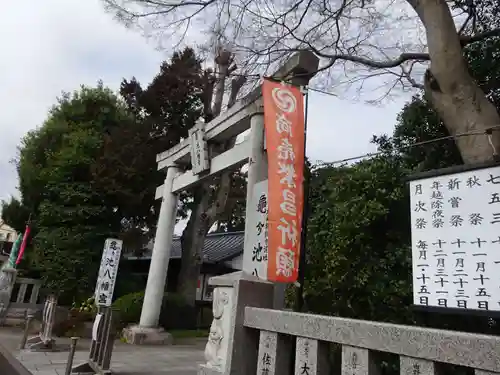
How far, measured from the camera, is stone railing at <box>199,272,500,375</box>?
223 cm

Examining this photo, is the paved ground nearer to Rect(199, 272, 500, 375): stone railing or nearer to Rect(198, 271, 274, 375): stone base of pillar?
Rect(198, 271, 274, 375): stone base of pillar

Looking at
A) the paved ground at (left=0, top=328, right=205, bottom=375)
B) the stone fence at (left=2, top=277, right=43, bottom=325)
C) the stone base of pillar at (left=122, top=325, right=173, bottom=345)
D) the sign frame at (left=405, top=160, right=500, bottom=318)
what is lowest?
the paved ground at (left=0, top=328, right=205, bottom=375)

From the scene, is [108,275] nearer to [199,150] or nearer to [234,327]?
[199,150]

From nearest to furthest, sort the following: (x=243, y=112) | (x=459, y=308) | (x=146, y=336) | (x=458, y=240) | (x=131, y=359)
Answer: (x=459, y=308) → (x=458, y=240) → (x=243, y=112) → (x=131, y=359) → (x=146, y=336)

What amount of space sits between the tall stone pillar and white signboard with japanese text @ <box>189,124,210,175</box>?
80.0 inches

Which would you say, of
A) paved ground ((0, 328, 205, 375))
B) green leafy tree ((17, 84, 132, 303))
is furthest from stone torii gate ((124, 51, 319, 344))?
green leafy tree ((17, 84, 132, 303))

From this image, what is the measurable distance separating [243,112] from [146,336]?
6149 mm

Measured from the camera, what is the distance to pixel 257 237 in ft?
18.8

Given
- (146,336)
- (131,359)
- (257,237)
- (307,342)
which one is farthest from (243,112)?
(146,336)

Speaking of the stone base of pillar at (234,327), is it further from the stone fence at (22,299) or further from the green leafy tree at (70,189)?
the stone fence at (22,299)

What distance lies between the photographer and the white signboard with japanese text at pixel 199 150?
927 centimetres

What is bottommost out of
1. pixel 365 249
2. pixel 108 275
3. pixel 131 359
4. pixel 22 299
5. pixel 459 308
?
pixel 131 359

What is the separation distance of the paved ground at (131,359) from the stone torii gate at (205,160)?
0.83 metres

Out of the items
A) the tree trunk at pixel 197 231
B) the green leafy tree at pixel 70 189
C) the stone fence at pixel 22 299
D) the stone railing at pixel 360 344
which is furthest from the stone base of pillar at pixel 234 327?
the stone fence at pixel 22 299
